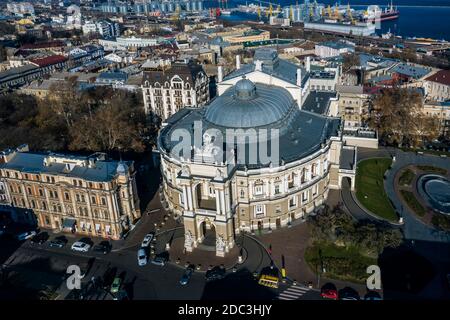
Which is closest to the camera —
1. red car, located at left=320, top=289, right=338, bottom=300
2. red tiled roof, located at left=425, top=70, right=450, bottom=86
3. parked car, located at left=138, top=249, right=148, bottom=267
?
red car, located at left=320, top=289, right=338, bottom=300

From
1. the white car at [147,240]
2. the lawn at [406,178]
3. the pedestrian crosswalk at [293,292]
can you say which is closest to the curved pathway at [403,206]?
the lawn at [406,178]

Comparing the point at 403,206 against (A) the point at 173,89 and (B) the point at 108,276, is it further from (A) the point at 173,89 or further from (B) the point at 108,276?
(A) the point at 173,89

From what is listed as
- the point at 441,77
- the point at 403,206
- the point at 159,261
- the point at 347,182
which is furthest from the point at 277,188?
the point at 441,77

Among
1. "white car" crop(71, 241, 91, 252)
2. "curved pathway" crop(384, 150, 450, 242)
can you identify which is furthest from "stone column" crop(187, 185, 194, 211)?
"curved pathway" crop(384, 150, 450, 242)

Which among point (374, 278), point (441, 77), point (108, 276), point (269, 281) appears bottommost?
point (108, 276)

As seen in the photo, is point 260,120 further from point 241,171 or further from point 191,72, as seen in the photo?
point 191,72

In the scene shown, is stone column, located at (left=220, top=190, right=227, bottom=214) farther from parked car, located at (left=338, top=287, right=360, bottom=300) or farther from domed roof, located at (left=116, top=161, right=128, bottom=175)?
parked car, located at (left=338, top=287, right=360, bottom=300)
